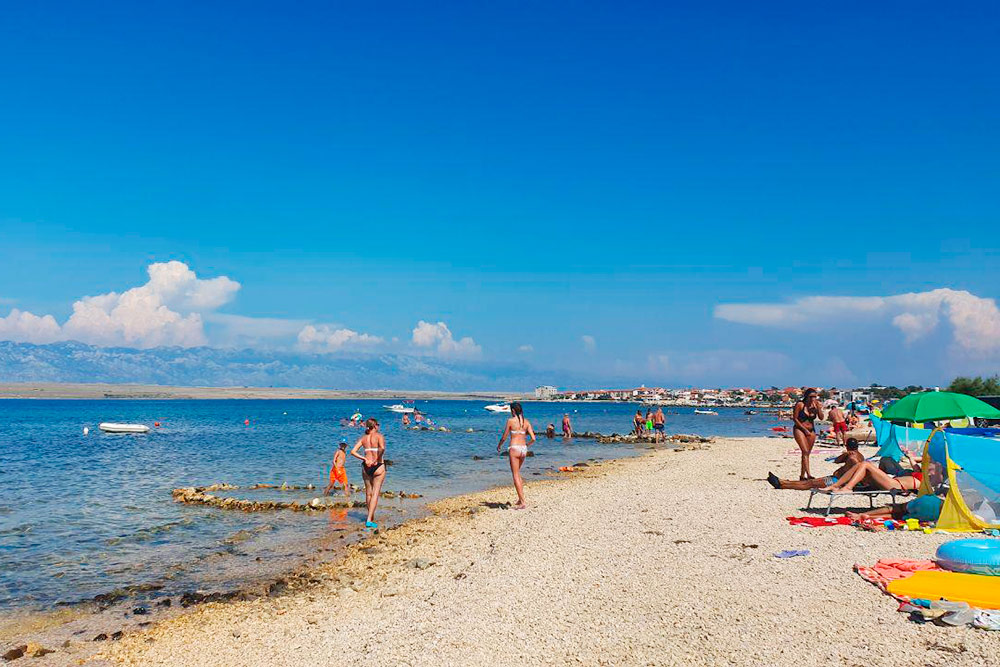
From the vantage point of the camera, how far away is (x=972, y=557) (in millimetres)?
8148

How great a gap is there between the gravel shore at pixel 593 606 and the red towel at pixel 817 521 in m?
0.32

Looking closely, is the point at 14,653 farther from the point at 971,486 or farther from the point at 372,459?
the point at 971,486

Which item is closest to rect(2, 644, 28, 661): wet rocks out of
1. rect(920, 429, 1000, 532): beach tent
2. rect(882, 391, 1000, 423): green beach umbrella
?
rect(920, 429, 1000, 532): beach tent

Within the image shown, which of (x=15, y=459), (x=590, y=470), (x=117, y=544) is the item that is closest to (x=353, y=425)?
(x=15, y=459)

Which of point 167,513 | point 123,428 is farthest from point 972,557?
point 123,428

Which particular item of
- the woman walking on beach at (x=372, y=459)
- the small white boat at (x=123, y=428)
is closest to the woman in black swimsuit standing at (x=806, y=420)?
the woman walking on beach at (x=372, y=459)

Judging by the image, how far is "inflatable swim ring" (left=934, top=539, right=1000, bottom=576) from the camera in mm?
8039

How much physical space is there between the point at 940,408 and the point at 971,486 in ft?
26.0

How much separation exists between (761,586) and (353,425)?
189ft

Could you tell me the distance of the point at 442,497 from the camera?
19953mm

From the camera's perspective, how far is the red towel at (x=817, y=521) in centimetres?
1152

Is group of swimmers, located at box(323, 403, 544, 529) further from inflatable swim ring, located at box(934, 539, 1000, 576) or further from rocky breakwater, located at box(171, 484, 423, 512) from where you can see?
inflatable swim ring, located at box(934, 539, 1000, 576)

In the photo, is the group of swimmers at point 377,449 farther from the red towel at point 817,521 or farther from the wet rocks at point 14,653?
the wet rocks at point 14,653

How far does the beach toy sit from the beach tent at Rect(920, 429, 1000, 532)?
310 cm
